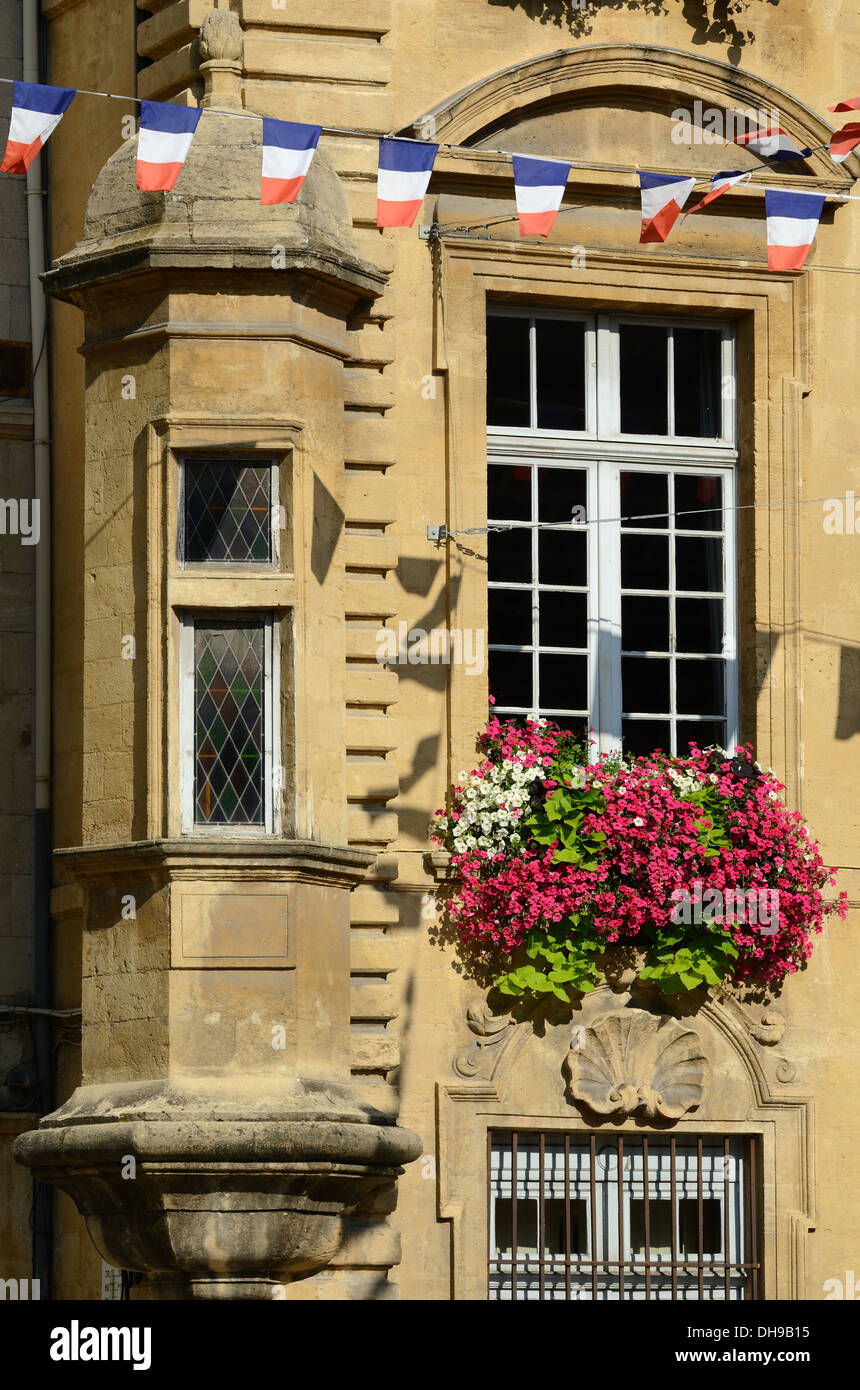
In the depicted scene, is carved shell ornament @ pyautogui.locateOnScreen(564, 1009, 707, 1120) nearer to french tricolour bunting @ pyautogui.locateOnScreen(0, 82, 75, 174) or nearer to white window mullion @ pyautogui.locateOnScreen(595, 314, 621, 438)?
white window mullion @ pyautogui.locateOnScreen(595, 314, 621, 438)

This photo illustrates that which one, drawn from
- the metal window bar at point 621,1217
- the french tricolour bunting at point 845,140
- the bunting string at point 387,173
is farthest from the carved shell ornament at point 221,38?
the metal window bar at point 621,1217

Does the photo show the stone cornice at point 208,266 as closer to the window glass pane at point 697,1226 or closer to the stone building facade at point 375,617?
the stone building facade at point 375,617

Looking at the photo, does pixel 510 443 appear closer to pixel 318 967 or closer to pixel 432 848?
pixel 432 848

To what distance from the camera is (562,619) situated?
16.2m

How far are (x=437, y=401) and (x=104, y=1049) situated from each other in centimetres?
361

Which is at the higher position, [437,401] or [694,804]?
[437,401]

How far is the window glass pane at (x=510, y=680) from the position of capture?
1600 centimetres

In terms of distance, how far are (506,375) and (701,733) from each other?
6.77 ft

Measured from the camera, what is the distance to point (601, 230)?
52.8 feet

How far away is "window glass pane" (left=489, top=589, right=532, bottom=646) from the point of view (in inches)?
631

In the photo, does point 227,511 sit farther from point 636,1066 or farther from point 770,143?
point 770,143

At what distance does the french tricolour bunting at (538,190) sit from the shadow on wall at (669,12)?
209 centimetres

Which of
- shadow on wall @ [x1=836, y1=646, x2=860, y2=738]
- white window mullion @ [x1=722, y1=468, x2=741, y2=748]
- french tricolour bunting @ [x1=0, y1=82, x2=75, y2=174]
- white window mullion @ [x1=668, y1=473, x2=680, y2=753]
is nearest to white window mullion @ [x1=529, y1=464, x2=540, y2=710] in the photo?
white window mullion @ [x1=668, y1=473, x2=680, y2=753]
